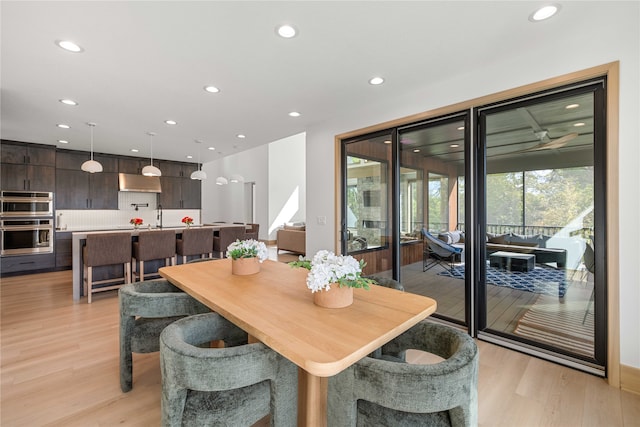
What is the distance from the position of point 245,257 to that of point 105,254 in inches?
117

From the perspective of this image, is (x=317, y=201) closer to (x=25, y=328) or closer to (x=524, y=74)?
(x=524, y=74)

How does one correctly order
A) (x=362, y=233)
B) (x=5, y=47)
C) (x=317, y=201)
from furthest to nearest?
(x=317, y=201), (x=362, y=233), (x=5, y=47)

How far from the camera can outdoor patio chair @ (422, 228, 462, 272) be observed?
10.6 feet

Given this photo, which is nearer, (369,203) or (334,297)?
(334,297)

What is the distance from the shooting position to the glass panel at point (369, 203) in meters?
3.68

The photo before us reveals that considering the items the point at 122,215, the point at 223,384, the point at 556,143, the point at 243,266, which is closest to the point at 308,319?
the point at 223,384

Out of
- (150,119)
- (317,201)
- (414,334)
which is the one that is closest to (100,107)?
(150,119)

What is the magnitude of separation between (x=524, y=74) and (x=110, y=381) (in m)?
4.03

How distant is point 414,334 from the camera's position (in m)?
1.47

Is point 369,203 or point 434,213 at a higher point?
point 369,203

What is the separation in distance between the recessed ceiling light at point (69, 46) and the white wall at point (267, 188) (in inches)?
298

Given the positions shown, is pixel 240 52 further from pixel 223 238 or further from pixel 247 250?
pixel 223 238

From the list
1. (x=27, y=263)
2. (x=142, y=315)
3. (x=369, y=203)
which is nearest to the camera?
(x=142, y=315)

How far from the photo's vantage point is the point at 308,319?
1312mm
